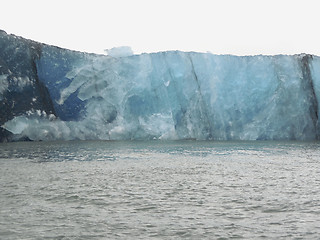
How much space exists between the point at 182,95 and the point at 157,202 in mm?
33308

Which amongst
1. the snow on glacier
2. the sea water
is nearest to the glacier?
the snow on glacier

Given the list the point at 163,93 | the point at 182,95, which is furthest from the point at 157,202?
the point at 182,95

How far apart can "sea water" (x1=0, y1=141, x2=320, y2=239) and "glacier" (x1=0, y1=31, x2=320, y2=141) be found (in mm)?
22683

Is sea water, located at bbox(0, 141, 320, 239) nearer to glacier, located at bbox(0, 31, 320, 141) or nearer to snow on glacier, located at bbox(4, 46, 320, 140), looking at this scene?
glacier, located at bbox(0, 31, 320, 141)

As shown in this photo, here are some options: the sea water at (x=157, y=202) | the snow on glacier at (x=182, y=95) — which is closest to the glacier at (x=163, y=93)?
the snow on glacier at (x=182, y=95)

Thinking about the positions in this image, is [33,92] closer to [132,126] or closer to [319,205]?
[132,126]

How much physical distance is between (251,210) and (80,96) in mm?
33649

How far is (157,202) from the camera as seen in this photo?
9.88 metres

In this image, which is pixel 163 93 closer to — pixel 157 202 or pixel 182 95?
pixel 182 95

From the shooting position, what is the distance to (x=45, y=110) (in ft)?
124

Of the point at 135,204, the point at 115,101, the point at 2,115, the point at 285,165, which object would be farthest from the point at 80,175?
the point at 115,101

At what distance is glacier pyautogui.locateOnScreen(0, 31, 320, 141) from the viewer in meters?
38.8

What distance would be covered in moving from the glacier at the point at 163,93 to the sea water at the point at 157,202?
22.7 metres

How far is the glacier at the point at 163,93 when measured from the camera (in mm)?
38781
